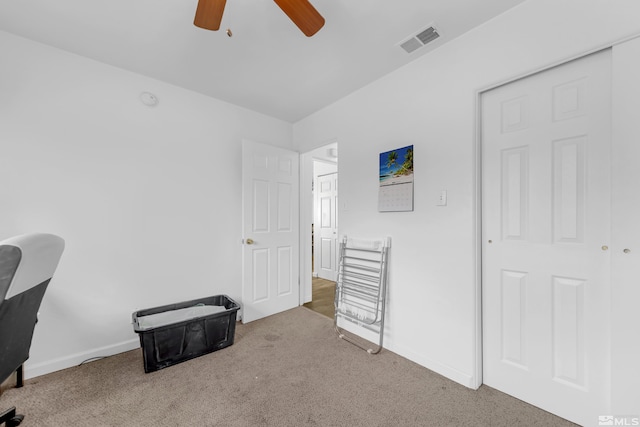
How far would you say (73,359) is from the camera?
80.2 inches

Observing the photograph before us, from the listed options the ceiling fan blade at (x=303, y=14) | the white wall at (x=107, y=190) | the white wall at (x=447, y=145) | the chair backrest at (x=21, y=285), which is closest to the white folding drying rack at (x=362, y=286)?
the white wall at (x=447, y=145)

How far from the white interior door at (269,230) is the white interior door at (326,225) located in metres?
1.37

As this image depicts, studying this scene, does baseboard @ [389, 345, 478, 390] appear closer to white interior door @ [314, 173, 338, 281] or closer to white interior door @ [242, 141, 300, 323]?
white interior door @ [242, 141, 300, 323]

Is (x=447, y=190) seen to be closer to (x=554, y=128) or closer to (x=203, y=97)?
(x=554, y=128)

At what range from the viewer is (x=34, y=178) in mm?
1923

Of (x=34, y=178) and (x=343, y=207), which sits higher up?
(x=34, y=178)

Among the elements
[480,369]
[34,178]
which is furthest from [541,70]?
[34,178]

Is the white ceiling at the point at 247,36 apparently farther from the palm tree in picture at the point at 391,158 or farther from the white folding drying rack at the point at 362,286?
the white folding drying rack at the point at 362,286

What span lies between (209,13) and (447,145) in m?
1.74

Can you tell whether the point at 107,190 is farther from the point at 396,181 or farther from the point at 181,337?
the point at 396,181

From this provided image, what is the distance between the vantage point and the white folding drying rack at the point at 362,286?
7.60ft

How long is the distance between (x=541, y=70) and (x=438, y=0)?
76 centimetres

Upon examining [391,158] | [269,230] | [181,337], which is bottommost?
[181,337]

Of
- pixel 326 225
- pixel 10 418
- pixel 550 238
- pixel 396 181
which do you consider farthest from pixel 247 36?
pixel 326 225
